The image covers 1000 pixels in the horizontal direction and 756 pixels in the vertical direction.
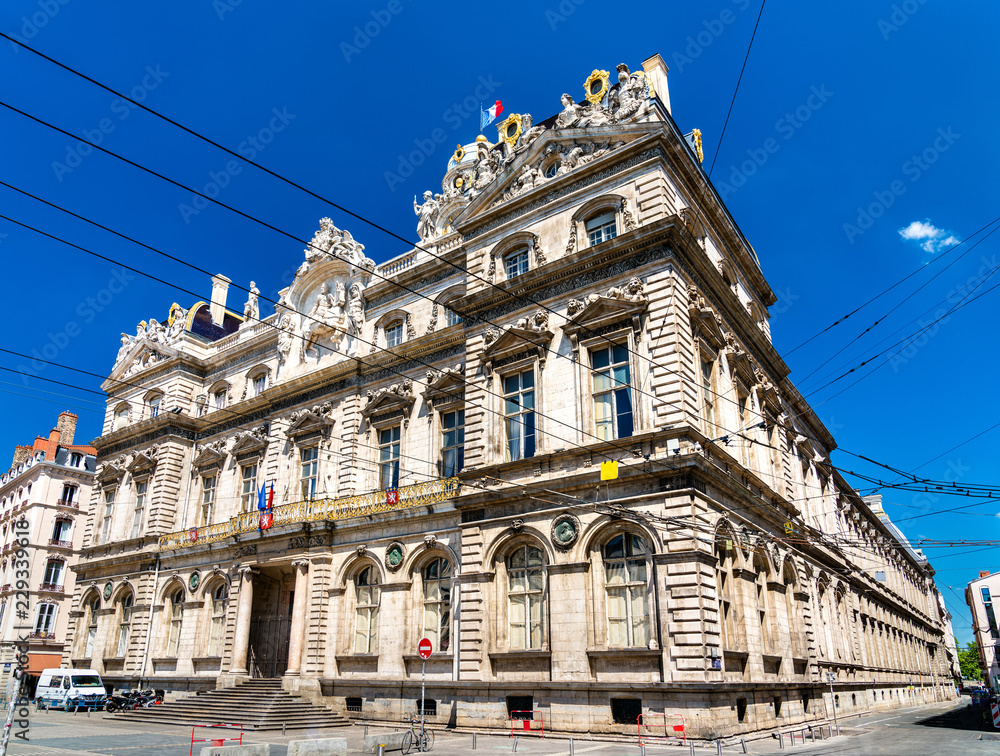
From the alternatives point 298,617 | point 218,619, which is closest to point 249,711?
point 298,617

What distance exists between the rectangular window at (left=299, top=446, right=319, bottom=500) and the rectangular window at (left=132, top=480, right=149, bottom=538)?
12.4m

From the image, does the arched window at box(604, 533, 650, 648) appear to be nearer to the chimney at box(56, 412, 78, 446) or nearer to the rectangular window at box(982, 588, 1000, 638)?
the chimney at box(56, 412, 78, 446)

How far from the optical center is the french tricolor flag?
42.7m

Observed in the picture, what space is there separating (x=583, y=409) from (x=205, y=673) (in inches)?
914

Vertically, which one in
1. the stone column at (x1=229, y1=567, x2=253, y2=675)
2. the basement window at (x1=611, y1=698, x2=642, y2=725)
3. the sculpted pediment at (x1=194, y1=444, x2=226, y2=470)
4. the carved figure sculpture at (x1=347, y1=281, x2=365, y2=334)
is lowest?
the basement window at (x1=611, y1=698, x2=642, y2=725)

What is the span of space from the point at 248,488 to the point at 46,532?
30.6m

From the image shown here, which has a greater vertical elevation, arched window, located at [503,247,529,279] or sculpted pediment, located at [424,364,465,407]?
arched window, located at [503,247,529,279]

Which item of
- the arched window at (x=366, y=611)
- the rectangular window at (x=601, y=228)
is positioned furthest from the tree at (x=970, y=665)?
the rectangular window at (x=601, y=228)

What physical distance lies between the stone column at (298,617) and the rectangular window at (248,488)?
19.7ft

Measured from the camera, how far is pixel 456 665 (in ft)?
83.0

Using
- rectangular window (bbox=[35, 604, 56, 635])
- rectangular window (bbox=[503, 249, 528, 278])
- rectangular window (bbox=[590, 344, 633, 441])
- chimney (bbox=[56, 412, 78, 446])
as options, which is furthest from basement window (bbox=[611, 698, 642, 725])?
chimney (bbox=[56, 412, 78, 446])

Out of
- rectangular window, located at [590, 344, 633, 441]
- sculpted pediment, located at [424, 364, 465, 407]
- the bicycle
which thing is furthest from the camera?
sculpted pediment, located at [424, 364, 465, 407]

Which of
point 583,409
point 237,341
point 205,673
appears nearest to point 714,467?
point 583,409

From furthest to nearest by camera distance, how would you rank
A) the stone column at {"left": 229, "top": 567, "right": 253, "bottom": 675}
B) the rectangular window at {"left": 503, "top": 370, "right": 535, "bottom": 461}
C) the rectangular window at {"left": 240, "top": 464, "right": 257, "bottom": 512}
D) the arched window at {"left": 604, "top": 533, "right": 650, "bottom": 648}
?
the rectangular window at {"left": 240, "top": 464, "right": 257, "bottom": 512} → the stone column at {"left": 229, "top": 567, "right": 253, "bottom": 675} → the rectangular window at {"left": 503, "top": 370, "right": 535, "bottom": 461} → the arched window at {"left": 604, "top": 533, "right": 650, "bottom": 648}
